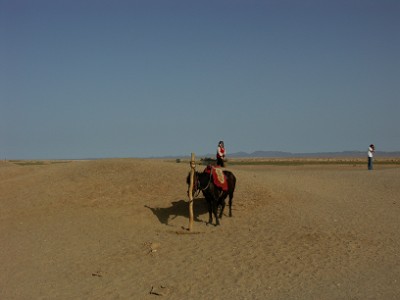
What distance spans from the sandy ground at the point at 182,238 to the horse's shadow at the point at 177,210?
83 mm

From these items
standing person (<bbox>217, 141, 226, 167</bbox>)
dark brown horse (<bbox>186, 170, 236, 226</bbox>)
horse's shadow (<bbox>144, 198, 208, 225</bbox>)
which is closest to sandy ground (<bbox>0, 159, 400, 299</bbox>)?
horse's shadow (<bbox>144, 198, 208, 225</bbox>)

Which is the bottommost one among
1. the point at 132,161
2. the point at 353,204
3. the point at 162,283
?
the point at 162,283

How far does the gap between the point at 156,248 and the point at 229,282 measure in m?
3.87

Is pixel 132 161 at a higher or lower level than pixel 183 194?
higher

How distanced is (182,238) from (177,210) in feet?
11.0

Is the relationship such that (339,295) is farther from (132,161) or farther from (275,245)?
(132,161)

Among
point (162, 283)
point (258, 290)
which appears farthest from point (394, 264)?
point (162, 283)

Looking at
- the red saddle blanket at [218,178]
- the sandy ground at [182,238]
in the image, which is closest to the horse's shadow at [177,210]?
the sandy ground at [182,238]

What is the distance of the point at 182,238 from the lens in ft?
52.9

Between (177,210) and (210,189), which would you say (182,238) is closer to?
(210,189)

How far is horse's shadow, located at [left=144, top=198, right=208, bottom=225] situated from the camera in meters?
18.7

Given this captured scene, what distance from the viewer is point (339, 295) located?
10539 millimetres

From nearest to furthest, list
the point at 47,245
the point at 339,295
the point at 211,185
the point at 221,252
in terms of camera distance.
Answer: the point at 339,295
the point at 221,252
the point at 47,245
the point at 211,185

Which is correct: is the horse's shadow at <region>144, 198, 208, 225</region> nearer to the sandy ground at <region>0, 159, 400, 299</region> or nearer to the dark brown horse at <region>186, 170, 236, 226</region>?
the sandy ground at <region>0, 159, 400, 299</region>
